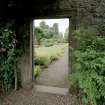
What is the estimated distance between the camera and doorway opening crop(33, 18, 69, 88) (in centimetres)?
592

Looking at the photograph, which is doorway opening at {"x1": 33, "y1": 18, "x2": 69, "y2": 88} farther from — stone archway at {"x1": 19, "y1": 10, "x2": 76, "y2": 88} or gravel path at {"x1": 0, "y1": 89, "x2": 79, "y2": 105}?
gravel path at {"x1": 0, "y1": 89, "x2": 79, "y2": 105}

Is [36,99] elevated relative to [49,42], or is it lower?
lower

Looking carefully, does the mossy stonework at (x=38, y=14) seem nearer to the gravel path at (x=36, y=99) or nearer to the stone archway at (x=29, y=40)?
the stone archway at (x=29, y=40)

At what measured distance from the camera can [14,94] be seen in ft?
15.1

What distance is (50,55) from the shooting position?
929 cm

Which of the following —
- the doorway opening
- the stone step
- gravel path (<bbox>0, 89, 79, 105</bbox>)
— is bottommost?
gravel path (<bbox>0, 89, 79, 105</bbox>)

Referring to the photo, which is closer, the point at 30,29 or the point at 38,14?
the point at 38,14

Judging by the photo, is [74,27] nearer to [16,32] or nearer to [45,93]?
[16,32]

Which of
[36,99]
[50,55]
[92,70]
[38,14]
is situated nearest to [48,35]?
[50,55]

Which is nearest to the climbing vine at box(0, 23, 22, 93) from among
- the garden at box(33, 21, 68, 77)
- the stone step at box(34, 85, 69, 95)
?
the stone step at box(34, 85, 69, 95)

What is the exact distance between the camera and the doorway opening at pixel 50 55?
5.92 meters

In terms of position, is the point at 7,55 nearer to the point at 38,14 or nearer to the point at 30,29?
the point at 30,29

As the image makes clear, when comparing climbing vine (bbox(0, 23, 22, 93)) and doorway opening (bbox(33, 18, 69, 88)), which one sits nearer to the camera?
climbing vine (bbox(0, 23, 22, 93))

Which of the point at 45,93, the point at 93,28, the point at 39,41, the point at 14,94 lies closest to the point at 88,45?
the point at 93,28
